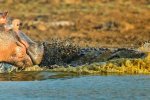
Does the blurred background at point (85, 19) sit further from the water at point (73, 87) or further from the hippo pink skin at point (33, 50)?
the water at point (73, 87)

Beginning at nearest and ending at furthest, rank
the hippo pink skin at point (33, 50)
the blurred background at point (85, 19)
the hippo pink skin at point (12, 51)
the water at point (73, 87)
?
the water at point (73, 87), the hippo pink skin at point (12, 51), the hippo pink skin at point (33, 50), the blurred background at point (85, 19)

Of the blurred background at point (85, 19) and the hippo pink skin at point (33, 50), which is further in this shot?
the blurred background at point (85, 19)

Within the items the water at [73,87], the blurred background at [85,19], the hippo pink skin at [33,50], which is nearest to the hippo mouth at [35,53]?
the hippo pink skin at [33,50]

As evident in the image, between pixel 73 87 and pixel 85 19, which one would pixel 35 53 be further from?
pixel 85 19

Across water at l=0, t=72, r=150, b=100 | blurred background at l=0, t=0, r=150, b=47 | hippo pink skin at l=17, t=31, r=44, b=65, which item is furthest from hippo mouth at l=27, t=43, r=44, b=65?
blurred background at l=0, t=0, r=150, b=47

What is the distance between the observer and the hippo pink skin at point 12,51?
1054 centimetres

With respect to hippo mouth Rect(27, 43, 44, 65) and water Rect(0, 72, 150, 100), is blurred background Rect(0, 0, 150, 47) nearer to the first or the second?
hippo mouth Rect(27, 43, 44, 65)

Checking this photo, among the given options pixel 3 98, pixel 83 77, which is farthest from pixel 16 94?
pixel 83 77

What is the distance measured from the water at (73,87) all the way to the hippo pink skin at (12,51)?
58 centimetres

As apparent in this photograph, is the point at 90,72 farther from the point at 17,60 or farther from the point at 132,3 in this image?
the point at 132,3

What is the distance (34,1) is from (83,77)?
84.2 ft

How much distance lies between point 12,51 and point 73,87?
6.90 ft

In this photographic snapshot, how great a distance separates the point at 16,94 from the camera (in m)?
8.41

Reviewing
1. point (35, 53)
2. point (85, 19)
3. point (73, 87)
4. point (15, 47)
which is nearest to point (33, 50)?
point (35, 53)
